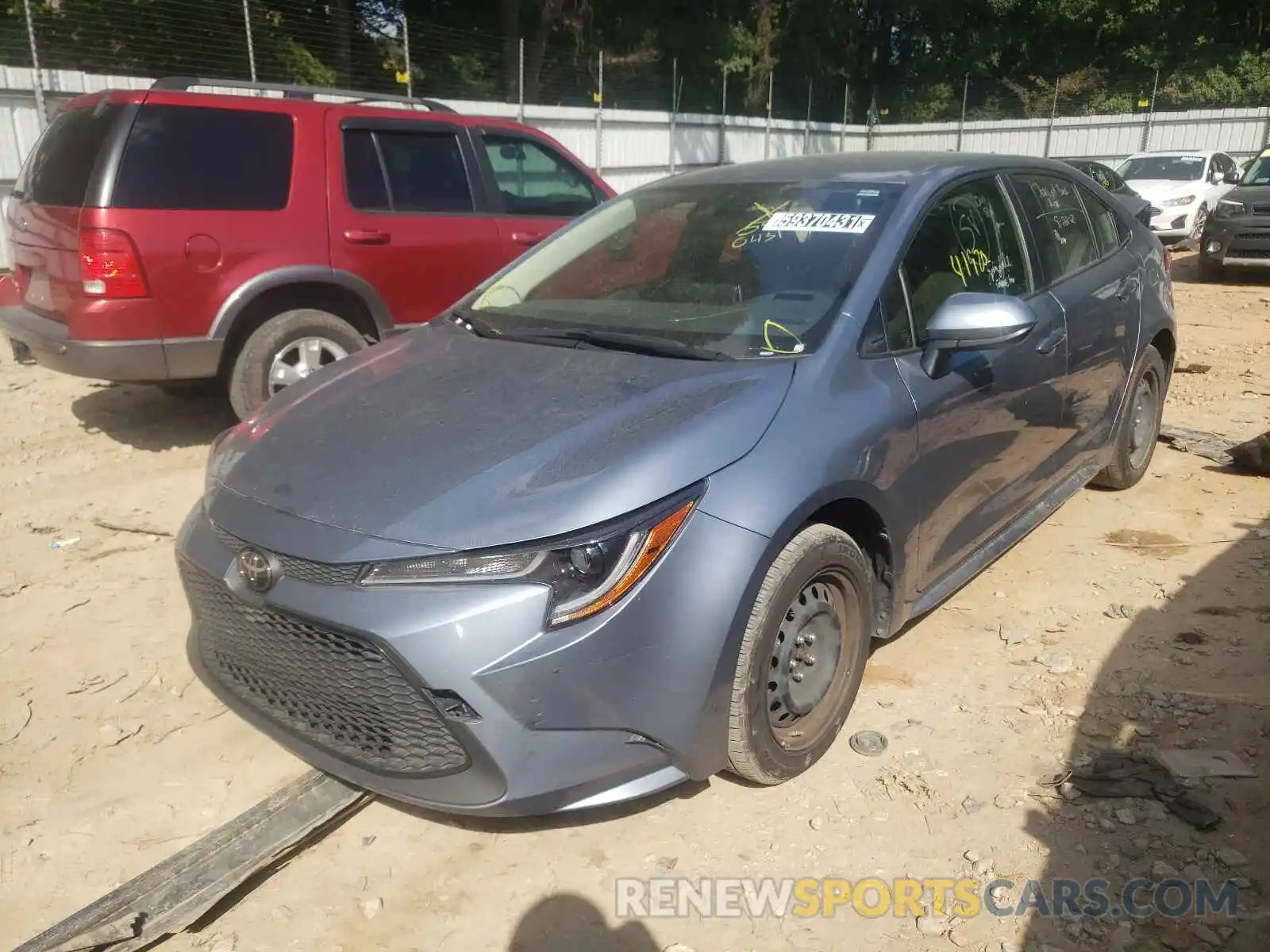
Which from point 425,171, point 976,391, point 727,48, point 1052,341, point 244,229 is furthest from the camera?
point 727,48

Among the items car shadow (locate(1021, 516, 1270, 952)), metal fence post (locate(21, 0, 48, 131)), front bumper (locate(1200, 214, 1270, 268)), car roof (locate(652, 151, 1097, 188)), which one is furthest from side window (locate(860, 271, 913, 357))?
front bumper (locate(1200, 214, 1270, 268))

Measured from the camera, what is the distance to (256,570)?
7.81 ft

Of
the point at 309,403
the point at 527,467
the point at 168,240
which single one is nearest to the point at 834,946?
the point at 527,467

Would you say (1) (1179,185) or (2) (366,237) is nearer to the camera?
(2) (366,237)

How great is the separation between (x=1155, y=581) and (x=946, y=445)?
161 cm

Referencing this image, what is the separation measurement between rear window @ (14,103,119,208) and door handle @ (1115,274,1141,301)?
4.89m

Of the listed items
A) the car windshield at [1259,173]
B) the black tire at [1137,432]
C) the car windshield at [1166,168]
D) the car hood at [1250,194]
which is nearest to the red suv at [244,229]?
the black tire at [1137,432]

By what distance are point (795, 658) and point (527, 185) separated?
4749 mm

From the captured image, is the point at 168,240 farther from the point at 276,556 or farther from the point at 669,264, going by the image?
the point at 276,556

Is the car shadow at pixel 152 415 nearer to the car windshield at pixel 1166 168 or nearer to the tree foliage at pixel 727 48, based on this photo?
the tree foliage at pixel 727 48

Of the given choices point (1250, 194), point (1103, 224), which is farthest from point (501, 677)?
point (1250, 194)

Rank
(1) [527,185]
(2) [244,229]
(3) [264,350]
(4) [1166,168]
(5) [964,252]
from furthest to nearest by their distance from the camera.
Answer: (4) [1166,168], (1) [527,185], (3) [264,350], (2) [244,229], (5) [964,252]

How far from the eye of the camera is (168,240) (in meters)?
5.00

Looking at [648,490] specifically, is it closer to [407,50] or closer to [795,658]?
[795,658]
